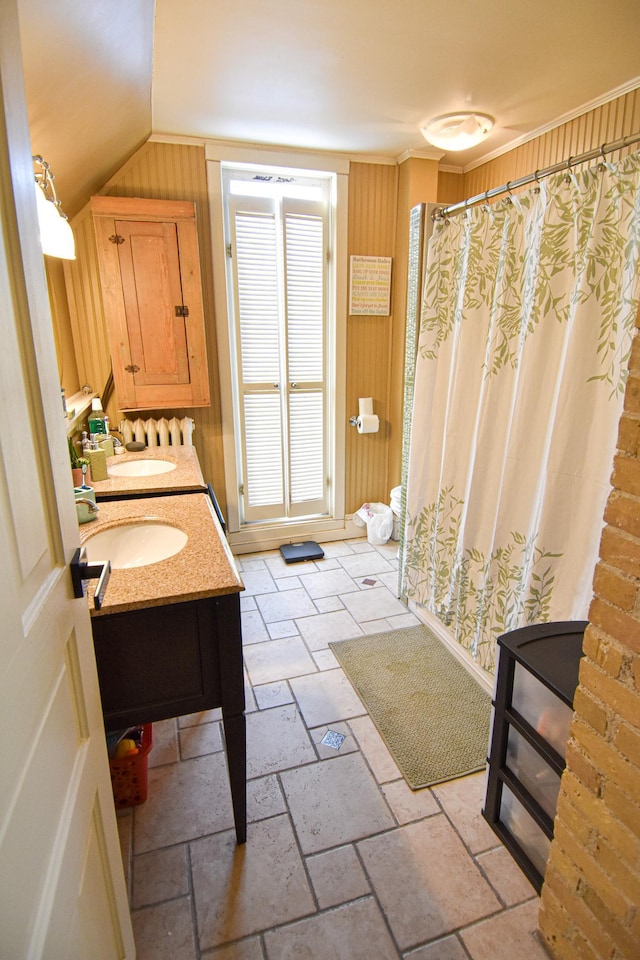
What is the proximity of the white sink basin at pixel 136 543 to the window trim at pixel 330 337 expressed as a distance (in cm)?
166

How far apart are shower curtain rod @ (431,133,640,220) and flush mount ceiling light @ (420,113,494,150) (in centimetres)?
69

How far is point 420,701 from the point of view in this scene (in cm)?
215

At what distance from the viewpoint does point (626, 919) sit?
1.00 metres

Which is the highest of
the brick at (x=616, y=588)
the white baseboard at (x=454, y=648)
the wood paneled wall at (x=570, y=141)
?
the wood paneled wall at (x=570, y=141)

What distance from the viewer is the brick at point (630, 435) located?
2.99 ft

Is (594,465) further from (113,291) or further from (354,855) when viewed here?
(113,291)

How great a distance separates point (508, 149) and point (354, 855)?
3.63 meters

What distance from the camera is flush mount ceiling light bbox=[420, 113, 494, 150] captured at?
2.55 metres

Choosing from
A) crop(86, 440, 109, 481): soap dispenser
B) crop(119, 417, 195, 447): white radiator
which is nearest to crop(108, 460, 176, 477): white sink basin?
A: crop(86, 440, 109, 481): soap dispenser

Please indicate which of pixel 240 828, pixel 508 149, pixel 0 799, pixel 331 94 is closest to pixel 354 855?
pixel 240 828

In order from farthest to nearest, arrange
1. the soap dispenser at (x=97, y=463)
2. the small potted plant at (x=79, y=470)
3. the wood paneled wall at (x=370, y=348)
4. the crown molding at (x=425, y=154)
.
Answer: the wood paneled wall at (x=370, y=348) → the crown molding at (x=425, y=154) → the soap dispenser at (x=97, y=463) → the small potted plant at (x=79, y=470)

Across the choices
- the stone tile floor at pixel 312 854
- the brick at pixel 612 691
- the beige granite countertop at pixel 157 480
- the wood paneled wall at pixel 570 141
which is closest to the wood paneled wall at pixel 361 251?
the wood paneled wall at pixel 570 141

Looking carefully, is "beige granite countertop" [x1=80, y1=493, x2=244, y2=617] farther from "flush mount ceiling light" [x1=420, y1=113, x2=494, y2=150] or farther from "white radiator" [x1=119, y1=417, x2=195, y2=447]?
"flush mount ceiling light" [x1=420, y1=113, x2=494, y2=150]

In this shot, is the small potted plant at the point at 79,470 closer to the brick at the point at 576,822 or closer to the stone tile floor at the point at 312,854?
the stone tile floor at the point at 312,854
